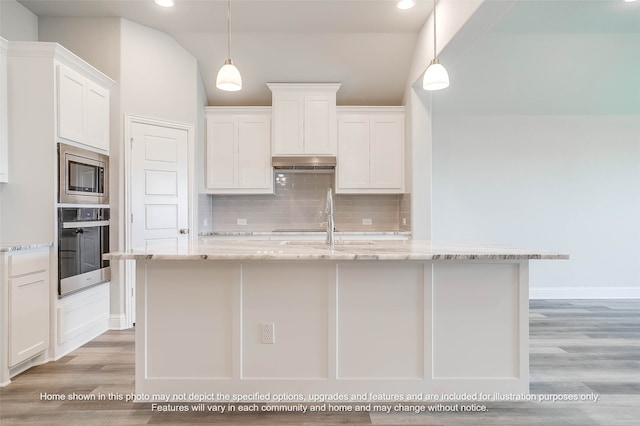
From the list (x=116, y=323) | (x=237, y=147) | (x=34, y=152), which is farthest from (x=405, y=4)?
(x=116, y=323)

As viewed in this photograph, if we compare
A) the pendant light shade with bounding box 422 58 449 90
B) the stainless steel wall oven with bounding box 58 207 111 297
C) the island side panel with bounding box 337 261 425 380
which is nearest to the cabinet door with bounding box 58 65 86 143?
the stainless steel wall oven with bounding box 58 207 111 297

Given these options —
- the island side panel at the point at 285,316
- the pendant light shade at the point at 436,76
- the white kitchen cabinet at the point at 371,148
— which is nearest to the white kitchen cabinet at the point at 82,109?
the island side panel at the point at 285,316

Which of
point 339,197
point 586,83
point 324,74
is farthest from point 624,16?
point 339,197

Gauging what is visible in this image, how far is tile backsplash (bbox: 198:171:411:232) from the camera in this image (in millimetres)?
4895

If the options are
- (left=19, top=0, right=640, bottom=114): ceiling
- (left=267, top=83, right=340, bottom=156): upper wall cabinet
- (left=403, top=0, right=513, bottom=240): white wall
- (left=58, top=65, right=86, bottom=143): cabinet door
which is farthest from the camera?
(left=267, top=83, right=340, bottom=156): upper wall cabinet

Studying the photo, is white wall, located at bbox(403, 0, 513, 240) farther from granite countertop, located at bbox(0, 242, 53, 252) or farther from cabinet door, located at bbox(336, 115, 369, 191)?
granite countertop, located at bbox(0, 242, 53, 252)

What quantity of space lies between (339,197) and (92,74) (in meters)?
3.07

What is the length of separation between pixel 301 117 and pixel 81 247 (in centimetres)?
274

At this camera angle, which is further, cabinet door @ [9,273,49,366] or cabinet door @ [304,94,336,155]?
cabinet door @ [304,94,336,155]

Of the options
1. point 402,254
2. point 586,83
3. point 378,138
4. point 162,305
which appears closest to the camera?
point 402,254

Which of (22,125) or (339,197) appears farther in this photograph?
(339,197)

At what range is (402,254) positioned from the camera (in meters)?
1.94

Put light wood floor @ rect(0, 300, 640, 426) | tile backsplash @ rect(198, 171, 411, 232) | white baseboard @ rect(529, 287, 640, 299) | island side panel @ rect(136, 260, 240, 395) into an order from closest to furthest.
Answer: light wood floor @ rect(0, 300, 640, 426) < island side panel @ rect(136, 260, 240, 395) < white baseboard @ rect(529, 287, 640, 299) < tile backsplash @ rect(198, 171, 411, 232)

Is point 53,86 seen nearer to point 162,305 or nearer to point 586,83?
point 162,305
